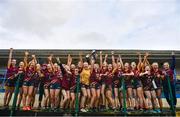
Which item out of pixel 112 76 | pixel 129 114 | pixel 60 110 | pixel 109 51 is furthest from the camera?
pixel 109 51

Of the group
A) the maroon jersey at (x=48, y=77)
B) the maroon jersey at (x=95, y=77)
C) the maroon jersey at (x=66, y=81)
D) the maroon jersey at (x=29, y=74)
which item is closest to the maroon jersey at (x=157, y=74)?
the maroon jersey at (x=95, y=77)

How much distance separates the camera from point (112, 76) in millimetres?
8062

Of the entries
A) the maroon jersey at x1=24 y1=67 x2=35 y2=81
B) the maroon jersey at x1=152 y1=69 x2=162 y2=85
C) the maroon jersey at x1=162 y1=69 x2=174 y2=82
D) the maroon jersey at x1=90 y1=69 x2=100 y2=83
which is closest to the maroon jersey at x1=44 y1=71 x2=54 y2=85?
the maroon jersey at x1=24 y1=67 x2=35 y2=81

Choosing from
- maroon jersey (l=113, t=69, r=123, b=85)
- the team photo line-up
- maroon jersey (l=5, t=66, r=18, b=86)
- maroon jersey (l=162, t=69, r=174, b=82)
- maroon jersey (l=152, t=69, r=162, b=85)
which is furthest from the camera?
maroon jersey (l=5, t=66, r=18, b=86)

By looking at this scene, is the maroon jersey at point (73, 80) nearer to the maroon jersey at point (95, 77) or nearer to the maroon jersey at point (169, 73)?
the maroon jersey at point (95, 77)

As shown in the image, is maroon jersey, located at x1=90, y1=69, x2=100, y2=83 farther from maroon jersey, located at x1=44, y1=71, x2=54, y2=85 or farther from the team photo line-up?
maroon jersey, located at x1=44, y1=71, x2=54, y2=85

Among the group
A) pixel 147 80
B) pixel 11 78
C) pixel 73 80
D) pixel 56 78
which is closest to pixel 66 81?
pixel 73 80

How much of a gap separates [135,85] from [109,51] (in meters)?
3.84

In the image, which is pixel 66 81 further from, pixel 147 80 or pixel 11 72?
pixel 147 80

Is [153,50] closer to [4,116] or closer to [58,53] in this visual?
[58,53]

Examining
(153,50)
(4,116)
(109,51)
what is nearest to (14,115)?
(4,116)

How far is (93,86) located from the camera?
309 inches

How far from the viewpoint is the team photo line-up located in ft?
25.2

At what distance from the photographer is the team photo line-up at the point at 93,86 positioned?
7.68 meters
